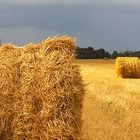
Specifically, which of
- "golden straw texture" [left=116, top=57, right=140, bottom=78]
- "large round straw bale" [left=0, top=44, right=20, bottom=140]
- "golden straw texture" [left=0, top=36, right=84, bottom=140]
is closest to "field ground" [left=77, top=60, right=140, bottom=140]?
"golden straw texture" [left=0, top=36, right=84, bottom=140]

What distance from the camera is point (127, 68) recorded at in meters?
23.9

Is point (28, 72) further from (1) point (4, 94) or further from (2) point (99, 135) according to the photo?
(2) point (99, 135)

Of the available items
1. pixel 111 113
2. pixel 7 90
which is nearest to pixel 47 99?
pixel 7 90

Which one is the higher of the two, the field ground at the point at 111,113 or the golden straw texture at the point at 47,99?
the golden straw texture at the point at 47,99

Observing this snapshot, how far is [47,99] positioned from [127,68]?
1524 cm

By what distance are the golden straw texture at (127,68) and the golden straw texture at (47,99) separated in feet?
48.5

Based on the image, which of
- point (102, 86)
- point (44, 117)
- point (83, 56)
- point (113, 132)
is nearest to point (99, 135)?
point (113, 132)

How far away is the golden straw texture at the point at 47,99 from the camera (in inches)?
352

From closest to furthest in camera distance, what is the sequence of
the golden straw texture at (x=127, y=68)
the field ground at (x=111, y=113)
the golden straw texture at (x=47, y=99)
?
the golden straw texture at (x=47, y=99), the field ground at (x=111, y=113), the golden straw texture at (x=127, y=68)

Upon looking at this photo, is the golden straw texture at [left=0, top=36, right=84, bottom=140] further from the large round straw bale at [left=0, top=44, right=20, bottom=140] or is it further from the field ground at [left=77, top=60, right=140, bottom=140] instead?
the field ground at [left=77, top=60, right=140, bottom=140]

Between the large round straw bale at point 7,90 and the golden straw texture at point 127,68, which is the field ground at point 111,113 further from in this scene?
the golden straw texture at point 127,68

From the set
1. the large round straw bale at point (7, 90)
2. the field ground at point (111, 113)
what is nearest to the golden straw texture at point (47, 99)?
the large round straw bale at point (7, 90)

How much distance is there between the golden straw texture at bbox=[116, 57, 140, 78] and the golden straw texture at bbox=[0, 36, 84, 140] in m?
14.8

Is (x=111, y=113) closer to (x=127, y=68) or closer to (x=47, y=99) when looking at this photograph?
(x=47, y=99)
